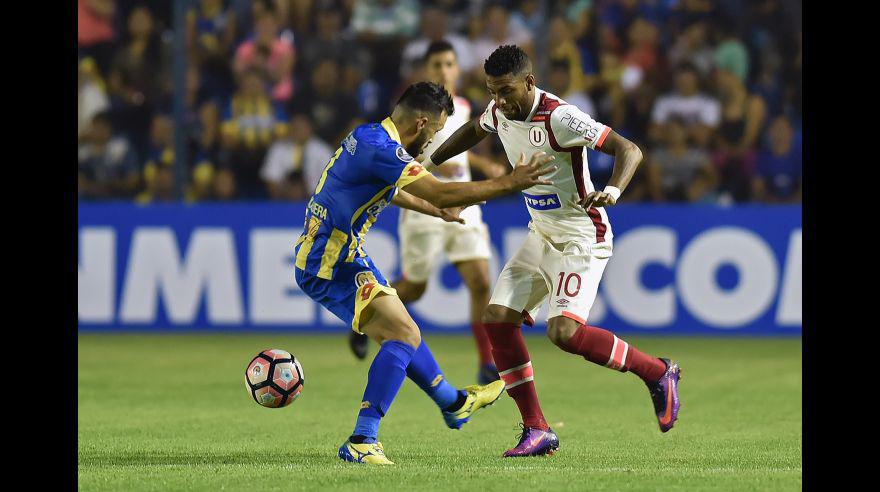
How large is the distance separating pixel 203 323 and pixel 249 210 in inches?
48.6

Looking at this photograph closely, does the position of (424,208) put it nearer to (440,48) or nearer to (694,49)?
(440,48)

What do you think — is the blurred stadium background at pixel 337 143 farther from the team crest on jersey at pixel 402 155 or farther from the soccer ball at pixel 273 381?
the team crest on jersey at pixel 402 155

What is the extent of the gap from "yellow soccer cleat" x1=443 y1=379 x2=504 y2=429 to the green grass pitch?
0.50 feet

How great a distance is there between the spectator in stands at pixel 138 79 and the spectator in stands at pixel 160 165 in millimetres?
140

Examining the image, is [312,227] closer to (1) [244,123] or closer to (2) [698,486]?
(2) [698,486]

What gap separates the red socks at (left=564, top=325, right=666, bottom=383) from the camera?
270 inches

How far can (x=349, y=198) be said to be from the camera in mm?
6836

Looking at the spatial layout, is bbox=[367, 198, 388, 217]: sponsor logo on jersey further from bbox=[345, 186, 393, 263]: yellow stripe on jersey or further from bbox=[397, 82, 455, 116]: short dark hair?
bbox=[397, 82, 455, 116]: short dark hair

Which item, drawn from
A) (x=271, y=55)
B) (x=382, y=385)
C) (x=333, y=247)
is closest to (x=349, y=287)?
(x=333, y=247)

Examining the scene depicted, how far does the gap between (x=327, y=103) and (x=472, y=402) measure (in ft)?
27.2

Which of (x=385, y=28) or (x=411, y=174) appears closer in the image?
(x=411, y=174)

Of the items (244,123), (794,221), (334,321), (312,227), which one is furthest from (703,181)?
(312,227)

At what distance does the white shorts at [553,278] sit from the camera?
692 cm

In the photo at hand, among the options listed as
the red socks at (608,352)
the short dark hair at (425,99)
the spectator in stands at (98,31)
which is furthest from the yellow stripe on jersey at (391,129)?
the spectator in stands at (98,31)
